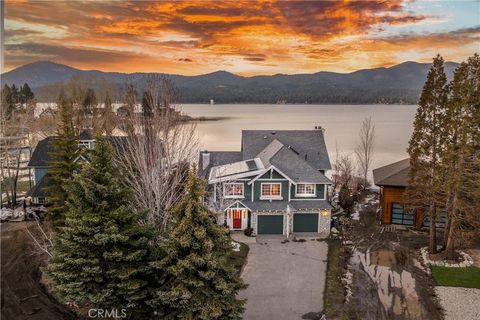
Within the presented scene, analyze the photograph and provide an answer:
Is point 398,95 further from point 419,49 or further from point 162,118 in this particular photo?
point 162,118

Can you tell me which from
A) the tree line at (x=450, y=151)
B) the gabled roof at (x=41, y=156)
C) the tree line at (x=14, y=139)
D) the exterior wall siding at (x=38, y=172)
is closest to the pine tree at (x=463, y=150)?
the tree line at (x=450, y=151)

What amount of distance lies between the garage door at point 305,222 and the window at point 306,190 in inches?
52.8

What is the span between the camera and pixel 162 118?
1570 centimetres

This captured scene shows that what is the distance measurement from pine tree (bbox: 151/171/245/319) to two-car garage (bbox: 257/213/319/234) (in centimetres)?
1185

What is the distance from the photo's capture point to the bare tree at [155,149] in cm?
1501

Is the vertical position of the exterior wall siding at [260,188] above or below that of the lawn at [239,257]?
above

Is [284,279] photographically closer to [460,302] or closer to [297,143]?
[460,302]

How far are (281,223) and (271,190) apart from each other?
227cm

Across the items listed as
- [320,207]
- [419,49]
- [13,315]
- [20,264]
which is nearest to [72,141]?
[20,264]

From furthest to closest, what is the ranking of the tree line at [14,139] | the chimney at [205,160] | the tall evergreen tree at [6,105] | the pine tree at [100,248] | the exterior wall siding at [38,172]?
the tall evergreen tree at [6,105] < the exterior wall siding at [38,172] < the tree line at [14,139] < the chimney at [205,160] < the pine tree at [100,248]

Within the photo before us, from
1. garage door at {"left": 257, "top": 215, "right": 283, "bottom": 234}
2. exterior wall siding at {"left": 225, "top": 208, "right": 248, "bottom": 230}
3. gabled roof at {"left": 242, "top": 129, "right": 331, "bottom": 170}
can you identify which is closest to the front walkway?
exterior wall siding at {"left": 225, "top": 208, "right": 248, "bottom": 230}

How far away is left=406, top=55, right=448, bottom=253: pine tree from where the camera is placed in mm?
19016

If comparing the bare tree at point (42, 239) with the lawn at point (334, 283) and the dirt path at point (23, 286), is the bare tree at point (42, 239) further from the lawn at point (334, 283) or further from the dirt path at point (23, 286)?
the lawn at point (334, 283)

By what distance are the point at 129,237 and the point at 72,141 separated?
11.4 metres
